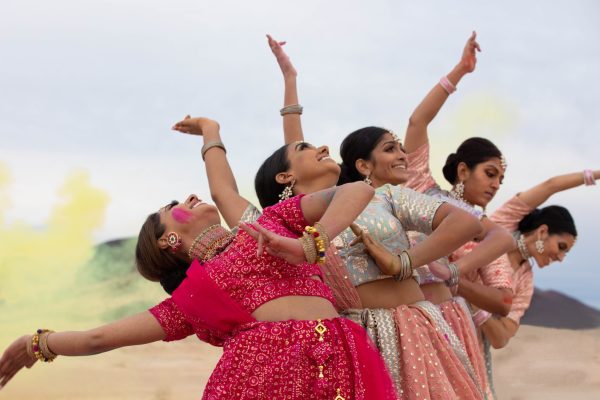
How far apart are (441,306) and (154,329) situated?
1540mm

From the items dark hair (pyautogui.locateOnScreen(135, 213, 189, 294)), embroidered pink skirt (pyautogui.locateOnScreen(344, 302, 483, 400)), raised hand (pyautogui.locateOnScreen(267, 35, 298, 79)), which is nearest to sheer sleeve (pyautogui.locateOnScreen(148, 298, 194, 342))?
dark hair (pyautogui.locateOnScreen(135, 213, 189, 294))

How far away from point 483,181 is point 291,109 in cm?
149

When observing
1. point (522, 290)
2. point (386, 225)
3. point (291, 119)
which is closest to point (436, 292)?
point (386, 225)

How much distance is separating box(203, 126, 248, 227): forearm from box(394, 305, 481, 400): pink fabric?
0.79 metres

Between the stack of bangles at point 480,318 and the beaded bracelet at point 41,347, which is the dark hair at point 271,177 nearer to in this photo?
the beaded bracelet at point 41,347

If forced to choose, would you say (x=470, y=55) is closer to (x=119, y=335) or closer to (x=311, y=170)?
(x=311, y=170)

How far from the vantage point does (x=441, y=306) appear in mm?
4191

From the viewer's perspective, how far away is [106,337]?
3213 mm

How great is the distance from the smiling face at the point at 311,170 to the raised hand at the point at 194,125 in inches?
19.0

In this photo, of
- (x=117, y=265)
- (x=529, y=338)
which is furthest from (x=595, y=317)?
(x=117, y=265)

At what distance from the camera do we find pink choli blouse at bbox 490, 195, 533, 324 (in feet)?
19.6

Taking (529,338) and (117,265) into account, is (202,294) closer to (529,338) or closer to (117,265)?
(117,265)

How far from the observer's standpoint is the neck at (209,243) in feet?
11.2

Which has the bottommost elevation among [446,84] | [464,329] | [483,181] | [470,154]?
[464,329]
